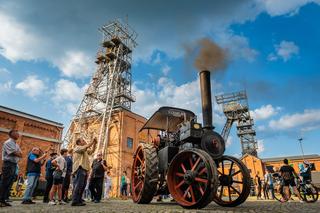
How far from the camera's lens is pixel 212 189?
3816mm

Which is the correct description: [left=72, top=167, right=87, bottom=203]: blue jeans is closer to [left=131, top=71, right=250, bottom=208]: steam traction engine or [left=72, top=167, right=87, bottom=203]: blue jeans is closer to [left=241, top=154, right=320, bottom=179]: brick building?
[left=131, top=71, right=250, bottom=208]: steam traction engine

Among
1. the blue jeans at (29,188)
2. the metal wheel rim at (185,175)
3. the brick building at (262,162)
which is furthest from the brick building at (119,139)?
the brick building at (262,162)

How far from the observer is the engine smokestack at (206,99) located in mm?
5824

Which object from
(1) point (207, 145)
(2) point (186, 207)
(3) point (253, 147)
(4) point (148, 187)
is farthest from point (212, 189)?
(3) point (253, 147)

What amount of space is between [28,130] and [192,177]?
1952 centimetres

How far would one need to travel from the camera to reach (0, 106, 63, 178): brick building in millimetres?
18938

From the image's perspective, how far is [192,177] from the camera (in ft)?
14.4

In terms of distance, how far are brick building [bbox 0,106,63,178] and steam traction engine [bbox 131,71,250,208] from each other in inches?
630

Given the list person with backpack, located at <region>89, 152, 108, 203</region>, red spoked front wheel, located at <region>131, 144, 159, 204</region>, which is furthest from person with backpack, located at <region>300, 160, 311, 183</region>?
person with backpack, located at <region>89, 152, 108, 203</region>

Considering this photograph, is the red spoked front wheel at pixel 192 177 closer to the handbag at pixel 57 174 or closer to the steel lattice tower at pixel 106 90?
the handbag at pixel 57 174

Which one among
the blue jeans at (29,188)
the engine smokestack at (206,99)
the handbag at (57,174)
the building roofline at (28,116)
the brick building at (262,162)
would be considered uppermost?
the building roofline at (28,116)

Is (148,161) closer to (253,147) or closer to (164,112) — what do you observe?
(164,112)

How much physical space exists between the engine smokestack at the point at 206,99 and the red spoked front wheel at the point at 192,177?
3.74ft

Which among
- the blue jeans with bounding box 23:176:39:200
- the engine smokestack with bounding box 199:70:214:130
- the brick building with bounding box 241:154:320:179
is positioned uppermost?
the brick building with bounding box 241:154:320:179
